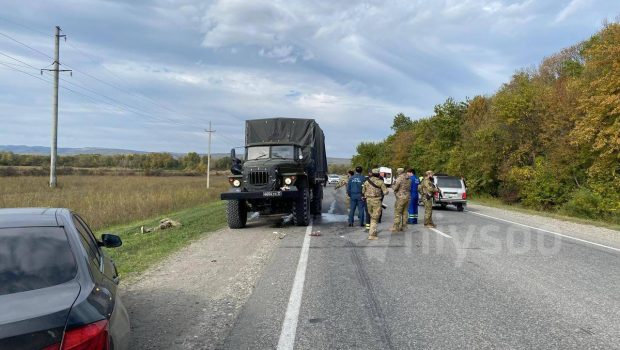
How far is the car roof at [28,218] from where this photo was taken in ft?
11.7

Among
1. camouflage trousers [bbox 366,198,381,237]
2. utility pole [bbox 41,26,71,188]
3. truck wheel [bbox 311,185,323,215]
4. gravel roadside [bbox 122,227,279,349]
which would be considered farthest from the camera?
utility pole [bbox 41,26,71,188]

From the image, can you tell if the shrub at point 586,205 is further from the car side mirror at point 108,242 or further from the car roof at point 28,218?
the car roof at point 28,218

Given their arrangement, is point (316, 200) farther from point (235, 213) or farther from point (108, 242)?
point (108, 242)

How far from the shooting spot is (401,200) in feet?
46.4

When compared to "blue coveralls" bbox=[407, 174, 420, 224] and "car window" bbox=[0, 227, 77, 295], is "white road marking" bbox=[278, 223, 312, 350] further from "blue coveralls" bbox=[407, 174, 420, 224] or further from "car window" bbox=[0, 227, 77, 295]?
"blue coveralls" bbox=[407, 174, 420, 224]

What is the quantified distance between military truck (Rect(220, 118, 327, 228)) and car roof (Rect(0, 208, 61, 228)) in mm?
9620

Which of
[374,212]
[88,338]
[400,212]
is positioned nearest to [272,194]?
[374,212]

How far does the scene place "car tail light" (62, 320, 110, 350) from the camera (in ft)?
8.09

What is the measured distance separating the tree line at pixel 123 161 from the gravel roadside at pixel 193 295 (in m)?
67.8

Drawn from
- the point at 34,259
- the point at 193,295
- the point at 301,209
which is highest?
the point at 34,259

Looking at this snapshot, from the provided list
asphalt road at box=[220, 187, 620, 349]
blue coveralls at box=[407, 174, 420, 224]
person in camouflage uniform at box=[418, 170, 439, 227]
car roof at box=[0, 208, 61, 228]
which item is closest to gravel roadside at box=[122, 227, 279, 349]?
asphalt road at box=[220, 187, 620, 349]

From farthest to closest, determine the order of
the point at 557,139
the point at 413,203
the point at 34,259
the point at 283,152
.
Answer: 1. the point at 557,139
2. the point at 413,203
3. the point at 283,152
4. the point at 34,259

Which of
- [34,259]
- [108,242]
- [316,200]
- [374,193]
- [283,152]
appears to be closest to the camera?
[34,259]

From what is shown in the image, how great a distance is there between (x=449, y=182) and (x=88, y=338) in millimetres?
23202
